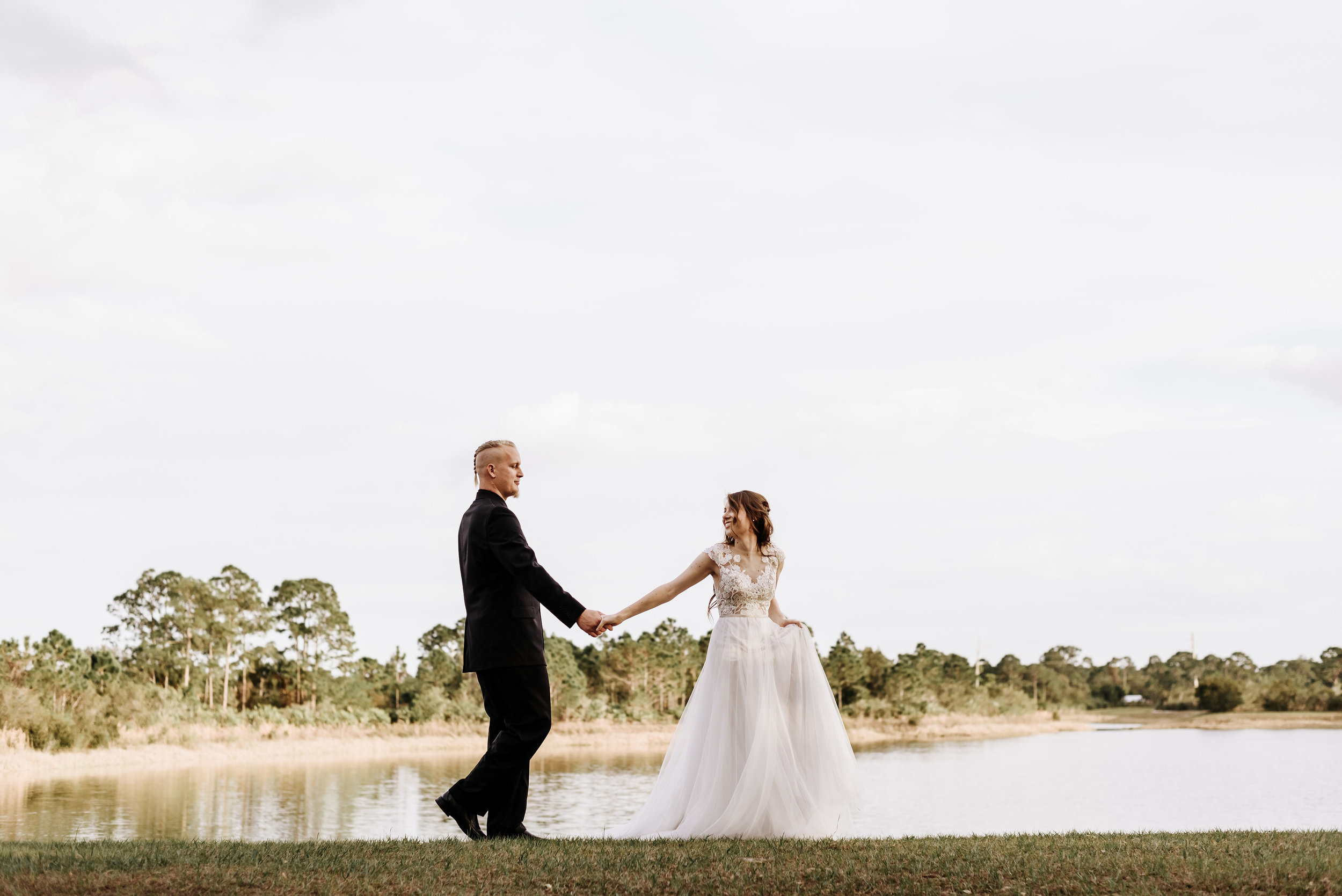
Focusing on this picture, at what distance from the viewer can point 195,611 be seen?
49344 mm

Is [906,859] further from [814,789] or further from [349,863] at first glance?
[349,863]

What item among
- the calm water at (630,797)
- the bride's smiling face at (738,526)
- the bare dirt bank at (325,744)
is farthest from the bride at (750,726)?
the bare dirt bank at (325,744)

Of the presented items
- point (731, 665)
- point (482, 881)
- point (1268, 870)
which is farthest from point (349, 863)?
point (1268, 870)

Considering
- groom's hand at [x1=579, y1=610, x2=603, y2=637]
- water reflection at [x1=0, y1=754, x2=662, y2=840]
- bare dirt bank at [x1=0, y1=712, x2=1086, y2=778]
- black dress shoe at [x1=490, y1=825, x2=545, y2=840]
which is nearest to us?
black dress shoe at [x1=490, y1=825, x2=545, y2=840]

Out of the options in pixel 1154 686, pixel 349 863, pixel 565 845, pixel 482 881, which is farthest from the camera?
pixel 1154 686

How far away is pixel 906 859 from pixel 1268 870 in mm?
1669

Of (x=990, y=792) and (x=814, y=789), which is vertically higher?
(x=814, y=789)

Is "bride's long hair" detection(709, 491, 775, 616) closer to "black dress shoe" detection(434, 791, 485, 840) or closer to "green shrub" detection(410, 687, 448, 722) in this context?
"black dress shoe" detection(434, 791, 485, 840)

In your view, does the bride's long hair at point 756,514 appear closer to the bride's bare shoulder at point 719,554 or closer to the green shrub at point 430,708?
the bride's bare shoulder at point 719,554

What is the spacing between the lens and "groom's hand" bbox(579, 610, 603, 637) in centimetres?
734

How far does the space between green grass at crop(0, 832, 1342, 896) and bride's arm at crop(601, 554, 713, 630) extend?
1562 millimetres

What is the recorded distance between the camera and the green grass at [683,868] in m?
5.38

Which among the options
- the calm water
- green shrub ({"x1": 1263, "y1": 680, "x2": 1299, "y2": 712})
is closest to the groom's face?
the calm water

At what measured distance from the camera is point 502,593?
705cm
